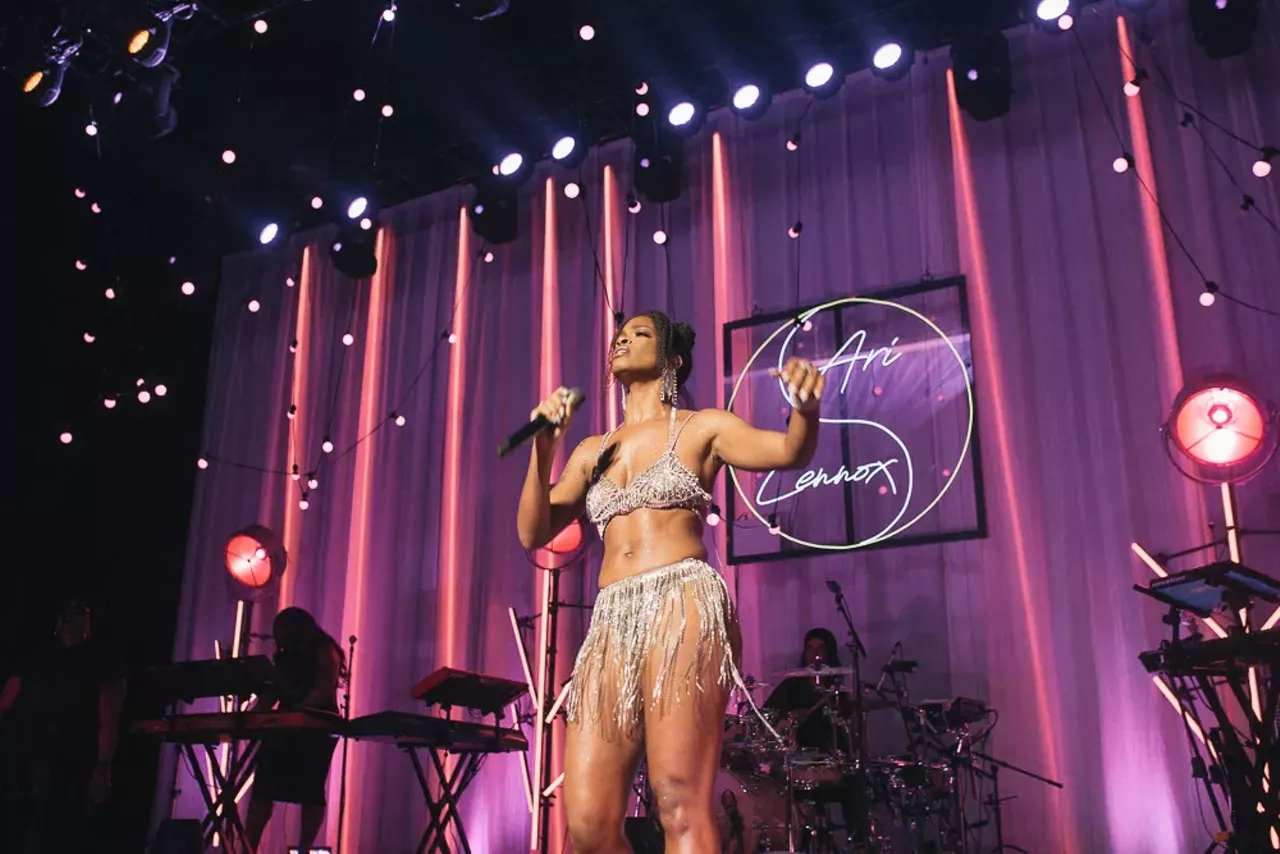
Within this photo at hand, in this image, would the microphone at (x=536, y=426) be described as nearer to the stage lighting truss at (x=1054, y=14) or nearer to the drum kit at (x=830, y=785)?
the drum kit at (x=830, y=785)

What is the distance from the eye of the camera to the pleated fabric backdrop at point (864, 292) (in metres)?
5.51

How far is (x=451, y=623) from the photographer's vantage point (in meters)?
6.98

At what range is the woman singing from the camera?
2.29 meters

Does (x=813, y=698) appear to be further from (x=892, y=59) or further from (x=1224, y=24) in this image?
(x=1224, y=24)

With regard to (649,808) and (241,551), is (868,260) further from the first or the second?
(241,551)

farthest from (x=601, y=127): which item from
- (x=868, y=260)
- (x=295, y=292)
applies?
(x=295, y=292)

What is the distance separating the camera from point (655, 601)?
2.41 meters

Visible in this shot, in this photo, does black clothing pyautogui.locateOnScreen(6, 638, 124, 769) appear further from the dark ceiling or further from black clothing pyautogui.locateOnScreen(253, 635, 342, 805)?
the dark ceiling

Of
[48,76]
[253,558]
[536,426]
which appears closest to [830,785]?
[536,426]

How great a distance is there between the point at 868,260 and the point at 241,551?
4196 mm

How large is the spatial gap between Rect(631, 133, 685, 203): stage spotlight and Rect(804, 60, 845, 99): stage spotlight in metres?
0.86

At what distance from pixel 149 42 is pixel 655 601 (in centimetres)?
499

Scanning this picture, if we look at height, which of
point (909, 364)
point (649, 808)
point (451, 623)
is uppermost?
point (909, 364)

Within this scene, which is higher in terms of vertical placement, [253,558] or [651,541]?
[253,558]
